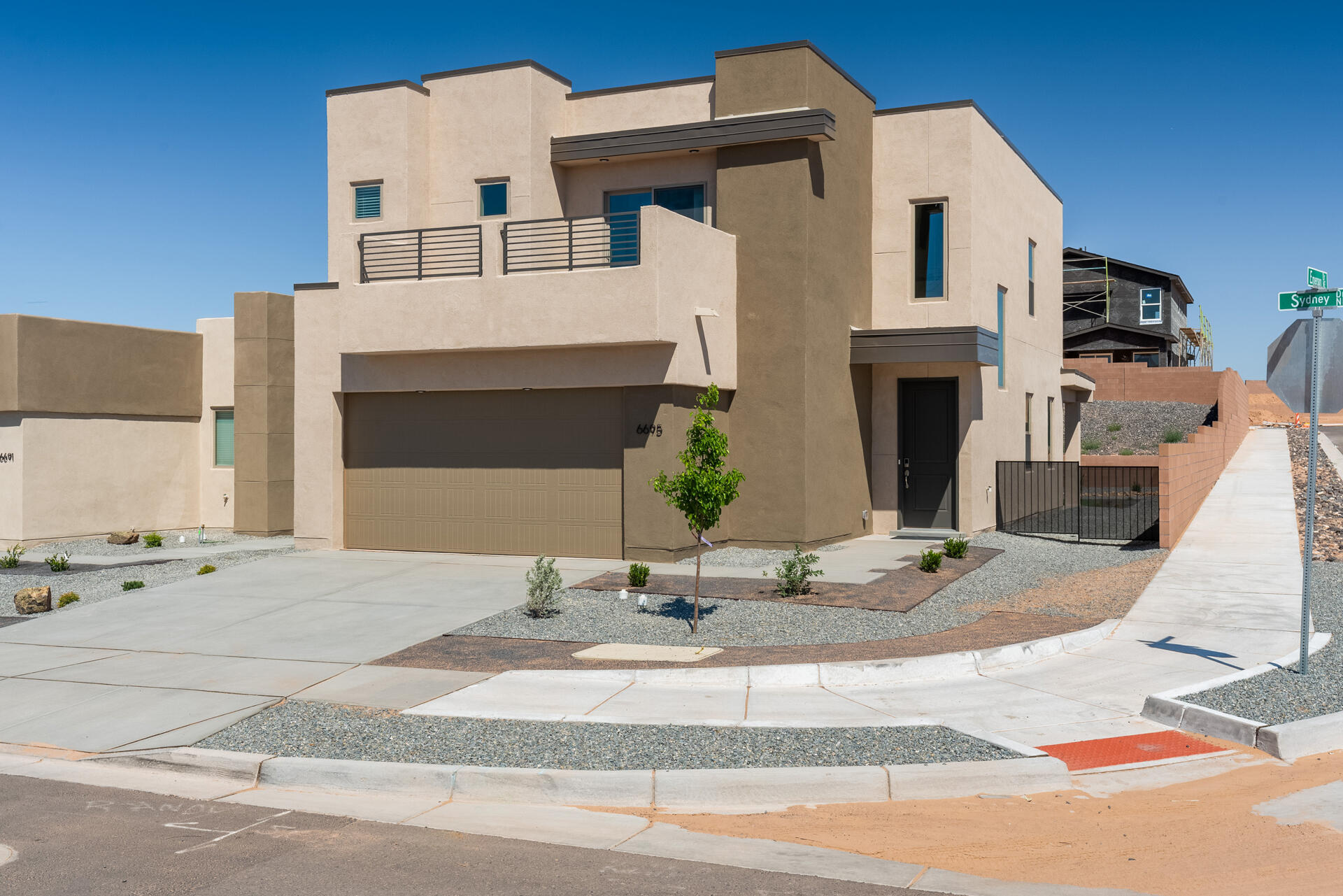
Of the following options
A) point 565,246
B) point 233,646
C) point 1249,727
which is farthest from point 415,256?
point 1249,727

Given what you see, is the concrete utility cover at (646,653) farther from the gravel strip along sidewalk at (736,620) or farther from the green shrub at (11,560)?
the green shrub at (11,560)

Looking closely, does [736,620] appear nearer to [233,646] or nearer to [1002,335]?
[233,646]

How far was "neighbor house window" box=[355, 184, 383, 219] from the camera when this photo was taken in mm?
20797

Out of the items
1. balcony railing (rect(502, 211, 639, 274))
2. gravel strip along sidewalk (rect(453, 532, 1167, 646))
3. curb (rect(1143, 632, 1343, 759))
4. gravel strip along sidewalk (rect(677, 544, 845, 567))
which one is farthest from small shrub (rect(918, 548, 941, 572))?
balcony railing (rect(502, 211, 639, 274))

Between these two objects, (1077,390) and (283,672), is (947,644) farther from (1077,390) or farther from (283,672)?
(1077,390)

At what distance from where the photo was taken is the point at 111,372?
24.1m

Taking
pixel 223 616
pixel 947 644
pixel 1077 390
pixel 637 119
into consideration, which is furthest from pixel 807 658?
pixel 1077 390

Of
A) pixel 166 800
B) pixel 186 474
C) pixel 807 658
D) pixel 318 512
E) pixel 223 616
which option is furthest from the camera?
pixel 186 474

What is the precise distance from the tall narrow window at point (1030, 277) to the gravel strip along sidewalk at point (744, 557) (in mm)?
9930

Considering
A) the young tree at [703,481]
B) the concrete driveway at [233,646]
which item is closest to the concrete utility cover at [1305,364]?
the young tree at [703,481]

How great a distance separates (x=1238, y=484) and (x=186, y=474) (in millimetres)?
25665

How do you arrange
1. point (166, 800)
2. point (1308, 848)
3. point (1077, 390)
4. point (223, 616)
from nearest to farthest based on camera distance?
point (1308, 848), point (166, 800), point (223, 616), point (1077, 390)

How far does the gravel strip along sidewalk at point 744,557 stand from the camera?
17.4 metres

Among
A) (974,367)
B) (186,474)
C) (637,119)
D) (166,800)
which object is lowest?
(166,800)
